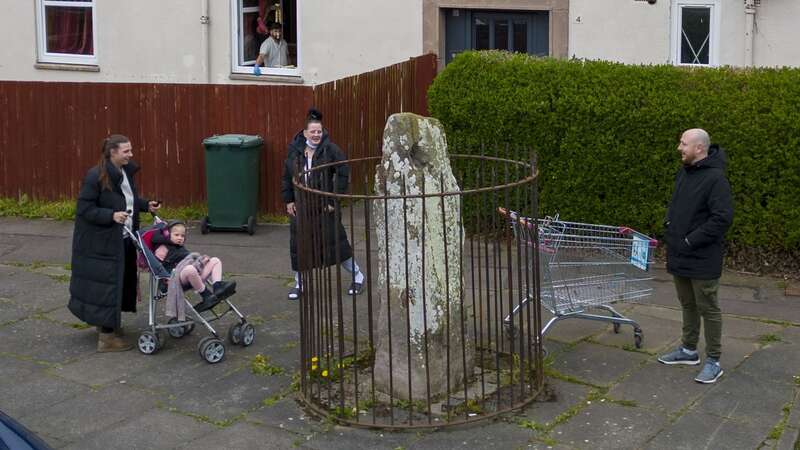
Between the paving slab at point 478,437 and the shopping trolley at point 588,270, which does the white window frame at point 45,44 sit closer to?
the shopping trolley at point 588,270

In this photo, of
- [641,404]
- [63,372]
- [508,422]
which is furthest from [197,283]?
[641,404]

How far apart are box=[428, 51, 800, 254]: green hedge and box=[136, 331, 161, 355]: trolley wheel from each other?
4446 mm

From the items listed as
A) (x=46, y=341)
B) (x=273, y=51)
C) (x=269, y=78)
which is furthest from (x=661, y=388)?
(x=273, y=51)

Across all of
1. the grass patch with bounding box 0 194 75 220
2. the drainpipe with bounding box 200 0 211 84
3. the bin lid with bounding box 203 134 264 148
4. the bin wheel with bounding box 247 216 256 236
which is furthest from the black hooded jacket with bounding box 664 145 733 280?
the drainpipe with bounding box 200 0 211 84

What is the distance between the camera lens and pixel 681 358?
8.62 m

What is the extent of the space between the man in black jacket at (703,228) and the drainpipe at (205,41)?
32.2ft

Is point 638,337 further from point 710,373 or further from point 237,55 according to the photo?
point 237,55

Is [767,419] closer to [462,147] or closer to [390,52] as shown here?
[462,147]

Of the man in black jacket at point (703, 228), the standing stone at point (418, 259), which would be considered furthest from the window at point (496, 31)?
the standing stone at point (418, 259)

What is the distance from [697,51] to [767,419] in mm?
7195

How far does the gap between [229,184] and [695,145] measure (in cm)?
661

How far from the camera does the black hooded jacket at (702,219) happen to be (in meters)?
8.09

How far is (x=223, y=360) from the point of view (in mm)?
8977

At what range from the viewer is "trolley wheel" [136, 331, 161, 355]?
30.0 ft
